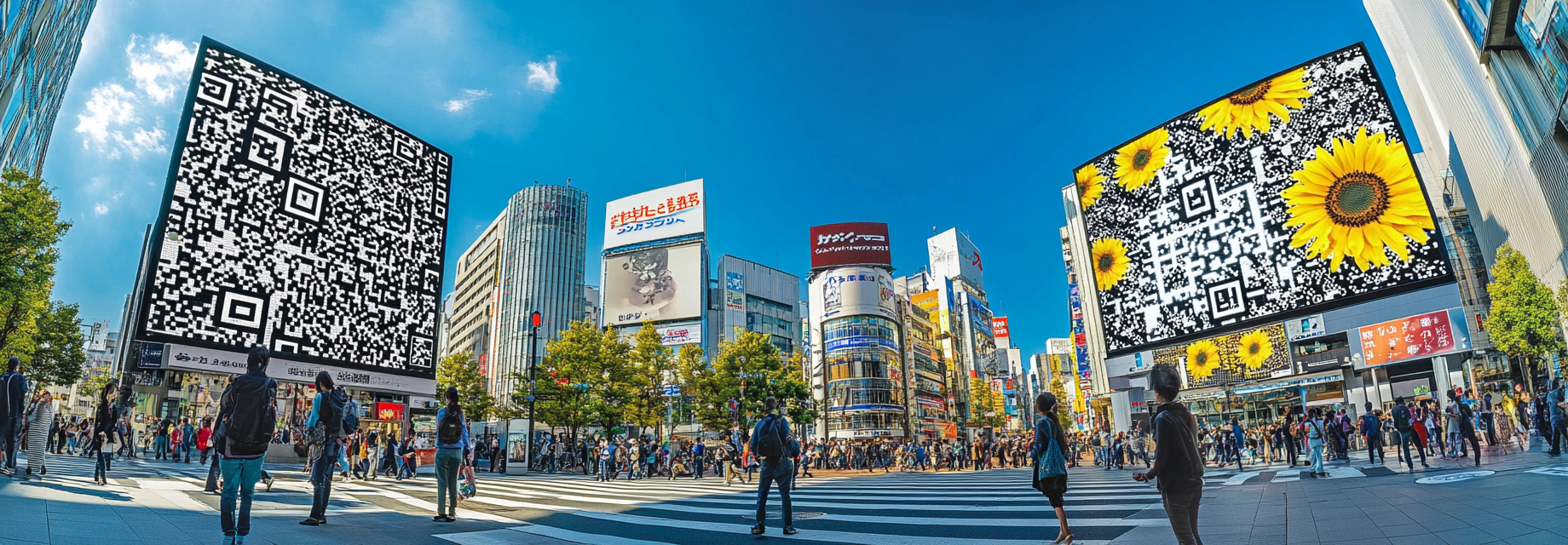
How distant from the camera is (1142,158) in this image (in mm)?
39656

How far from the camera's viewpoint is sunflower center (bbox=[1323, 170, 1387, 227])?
31.1m

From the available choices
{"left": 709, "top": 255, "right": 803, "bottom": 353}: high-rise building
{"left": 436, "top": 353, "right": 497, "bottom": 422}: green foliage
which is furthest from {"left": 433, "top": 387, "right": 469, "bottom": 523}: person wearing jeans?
{"left": 709, "top": 255, "right": 803, "bottom": 353}: high-rise building

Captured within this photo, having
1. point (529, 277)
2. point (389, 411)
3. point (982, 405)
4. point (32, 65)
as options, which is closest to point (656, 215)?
point (389, 411)

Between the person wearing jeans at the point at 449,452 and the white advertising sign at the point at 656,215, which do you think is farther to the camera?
the white advertising sign at the point at 656,215

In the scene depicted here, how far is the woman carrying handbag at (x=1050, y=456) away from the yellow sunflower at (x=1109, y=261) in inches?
1482

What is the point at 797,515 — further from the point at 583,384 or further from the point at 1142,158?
the point at 1142,158

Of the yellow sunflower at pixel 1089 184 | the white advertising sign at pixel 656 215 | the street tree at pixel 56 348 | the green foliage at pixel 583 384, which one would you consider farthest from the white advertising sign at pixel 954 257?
the street tree at pixel 56 348

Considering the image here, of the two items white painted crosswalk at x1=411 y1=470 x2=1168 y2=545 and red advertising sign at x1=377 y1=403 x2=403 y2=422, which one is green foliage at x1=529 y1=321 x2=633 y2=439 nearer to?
red advertising sign at x1=377 y1=403 x2=403 y2=422

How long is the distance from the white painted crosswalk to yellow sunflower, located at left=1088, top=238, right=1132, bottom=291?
29094 mm

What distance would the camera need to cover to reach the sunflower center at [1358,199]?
31.1 m

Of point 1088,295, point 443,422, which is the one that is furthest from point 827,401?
point 443,422

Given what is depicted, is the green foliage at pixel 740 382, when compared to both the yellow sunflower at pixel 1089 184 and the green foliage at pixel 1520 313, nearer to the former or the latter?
the yellow sunflower at pixel 1089 184

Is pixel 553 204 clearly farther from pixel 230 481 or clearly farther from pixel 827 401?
pixel 230 481

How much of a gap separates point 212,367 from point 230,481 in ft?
80.8
